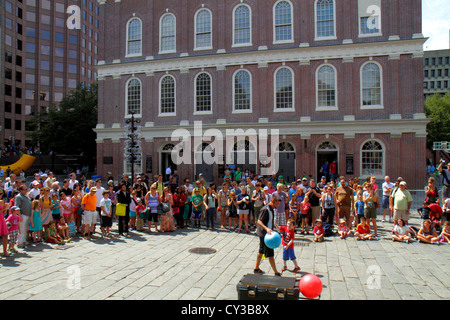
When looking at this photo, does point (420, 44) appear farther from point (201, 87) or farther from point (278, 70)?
point (201, 87)

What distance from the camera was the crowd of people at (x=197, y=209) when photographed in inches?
405

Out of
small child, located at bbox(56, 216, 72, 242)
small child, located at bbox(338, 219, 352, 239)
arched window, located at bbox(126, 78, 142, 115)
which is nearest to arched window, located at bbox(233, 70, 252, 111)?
arched window, located at bbox(126, 78, 142, 115)

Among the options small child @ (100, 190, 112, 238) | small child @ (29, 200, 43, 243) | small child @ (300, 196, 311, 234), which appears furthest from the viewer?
small child @ (300, 196, 311, 234)

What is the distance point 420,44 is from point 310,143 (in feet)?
31.1

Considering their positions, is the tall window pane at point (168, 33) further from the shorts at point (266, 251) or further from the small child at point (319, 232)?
the shorts at point (266, 251)

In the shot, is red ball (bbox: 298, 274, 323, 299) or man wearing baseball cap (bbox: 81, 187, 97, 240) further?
man wearing baseball cap (bbox: 81, 187, 97, 240)

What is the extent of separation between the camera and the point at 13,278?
712 centimetres

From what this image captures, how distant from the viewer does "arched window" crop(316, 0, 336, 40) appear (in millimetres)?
23375

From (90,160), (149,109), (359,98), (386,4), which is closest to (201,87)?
(149,109)

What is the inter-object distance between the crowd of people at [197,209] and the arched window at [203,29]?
50.7 feet

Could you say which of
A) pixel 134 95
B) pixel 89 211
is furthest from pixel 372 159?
pixel 89 211

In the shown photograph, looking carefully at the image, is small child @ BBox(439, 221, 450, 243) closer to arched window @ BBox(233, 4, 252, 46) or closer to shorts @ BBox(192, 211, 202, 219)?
shorts @ BBox(192, 211, 202, 219)

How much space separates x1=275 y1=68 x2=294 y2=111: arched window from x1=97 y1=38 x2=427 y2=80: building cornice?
2.98 ft

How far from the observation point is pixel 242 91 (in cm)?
2470
